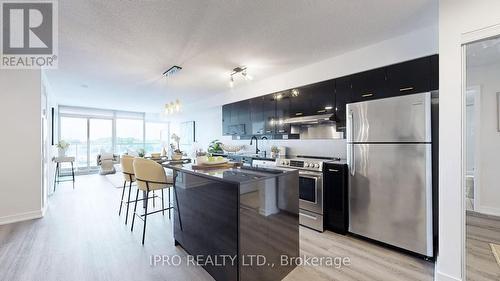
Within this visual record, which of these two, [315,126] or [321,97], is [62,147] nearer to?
[315,126]

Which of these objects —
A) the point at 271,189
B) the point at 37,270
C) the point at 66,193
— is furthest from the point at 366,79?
the point at 66,193

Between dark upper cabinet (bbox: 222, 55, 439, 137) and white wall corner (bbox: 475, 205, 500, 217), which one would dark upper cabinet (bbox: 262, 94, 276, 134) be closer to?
dark upper cabinet (bbox: 222, 55, 439, 137)

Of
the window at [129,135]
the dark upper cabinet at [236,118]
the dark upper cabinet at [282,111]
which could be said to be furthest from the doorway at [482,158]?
the window at [129,135]

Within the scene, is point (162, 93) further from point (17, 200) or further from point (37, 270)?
point (37, 270)

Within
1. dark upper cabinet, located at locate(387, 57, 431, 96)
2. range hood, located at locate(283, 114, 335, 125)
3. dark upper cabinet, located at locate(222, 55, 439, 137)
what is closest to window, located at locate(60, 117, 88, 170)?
dark upper cabinet, located at locate(222, 55, 439, 137)

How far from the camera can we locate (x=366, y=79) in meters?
2.71

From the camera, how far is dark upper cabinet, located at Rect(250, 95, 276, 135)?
4062 mm

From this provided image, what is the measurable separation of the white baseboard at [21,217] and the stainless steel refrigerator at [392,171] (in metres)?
4.75

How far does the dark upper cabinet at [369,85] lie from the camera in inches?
101

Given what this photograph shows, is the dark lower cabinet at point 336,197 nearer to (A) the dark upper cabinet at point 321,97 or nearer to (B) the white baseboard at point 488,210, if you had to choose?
(A) the dark upper cabinet at point 321,97

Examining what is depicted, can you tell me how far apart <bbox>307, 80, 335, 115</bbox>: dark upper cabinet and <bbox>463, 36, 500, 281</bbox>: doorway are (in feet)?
4.82

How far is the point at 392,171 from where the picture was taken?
2314 mm

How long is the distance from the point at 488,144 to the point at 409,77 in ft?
3.17

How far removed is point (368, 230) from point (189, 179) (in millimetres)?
2194
